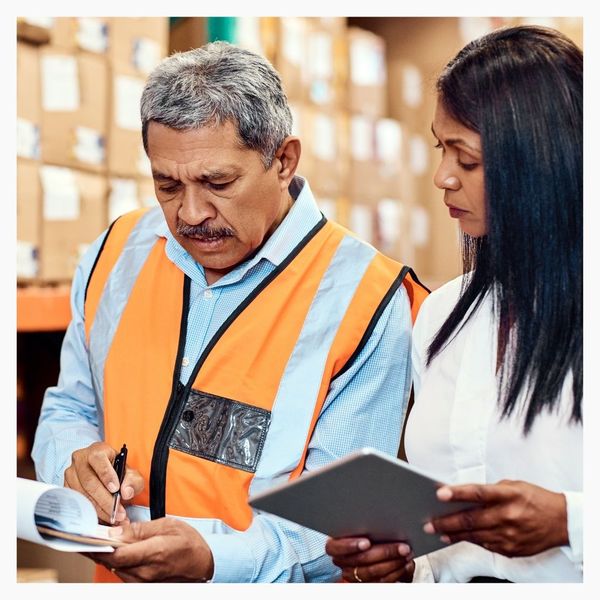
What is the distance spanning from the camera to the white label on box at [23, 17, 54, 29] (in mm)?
2264

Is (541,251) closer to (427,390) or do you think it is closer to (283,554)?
(427,390)

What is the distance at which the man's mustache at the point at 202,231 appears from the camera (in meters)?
1.77

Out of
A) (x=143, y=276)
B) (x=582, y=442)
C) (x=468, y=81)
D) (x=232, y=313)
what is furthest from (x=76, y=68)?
(x=582, y=442)

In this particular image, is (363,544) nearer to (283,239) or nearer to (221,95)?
(283,239)

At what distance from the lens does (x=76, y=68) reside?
2387 millimetres

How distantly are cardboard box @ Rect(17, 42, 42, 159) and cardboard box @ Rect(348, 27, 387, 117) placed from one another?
2.84 feet

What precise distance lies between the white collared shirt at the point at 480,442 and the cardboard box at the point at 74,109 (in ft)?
3.62

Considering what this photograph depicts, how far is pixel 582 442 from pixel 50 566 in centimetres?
124

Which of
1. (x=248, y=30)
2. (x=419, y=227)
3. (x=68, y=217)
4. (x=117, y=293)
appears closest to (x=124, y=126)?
(x=68, y=217)

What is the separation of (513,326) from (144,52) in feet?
4.52

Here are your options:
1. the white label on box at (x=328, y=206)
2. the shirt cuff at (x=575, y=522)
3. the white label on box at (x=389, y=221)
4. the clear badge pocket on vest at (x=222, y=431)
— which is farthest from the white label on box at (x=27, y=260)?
the shirt cuff at (x=575, y=522)

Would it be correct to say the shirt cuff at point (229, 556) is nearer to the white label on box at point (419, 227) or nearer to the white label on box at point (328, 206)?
the white label on box at point (328, 206)

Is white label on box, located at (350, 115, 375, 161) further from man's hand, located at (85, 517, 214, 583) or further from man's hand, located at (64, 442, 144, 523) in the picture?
man's hand, located at (85, 517, 214, 583)

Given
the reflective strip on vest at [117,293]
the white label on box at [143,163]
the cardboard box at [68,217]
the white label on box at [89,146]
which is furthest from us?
the white label on box at [143,163]
